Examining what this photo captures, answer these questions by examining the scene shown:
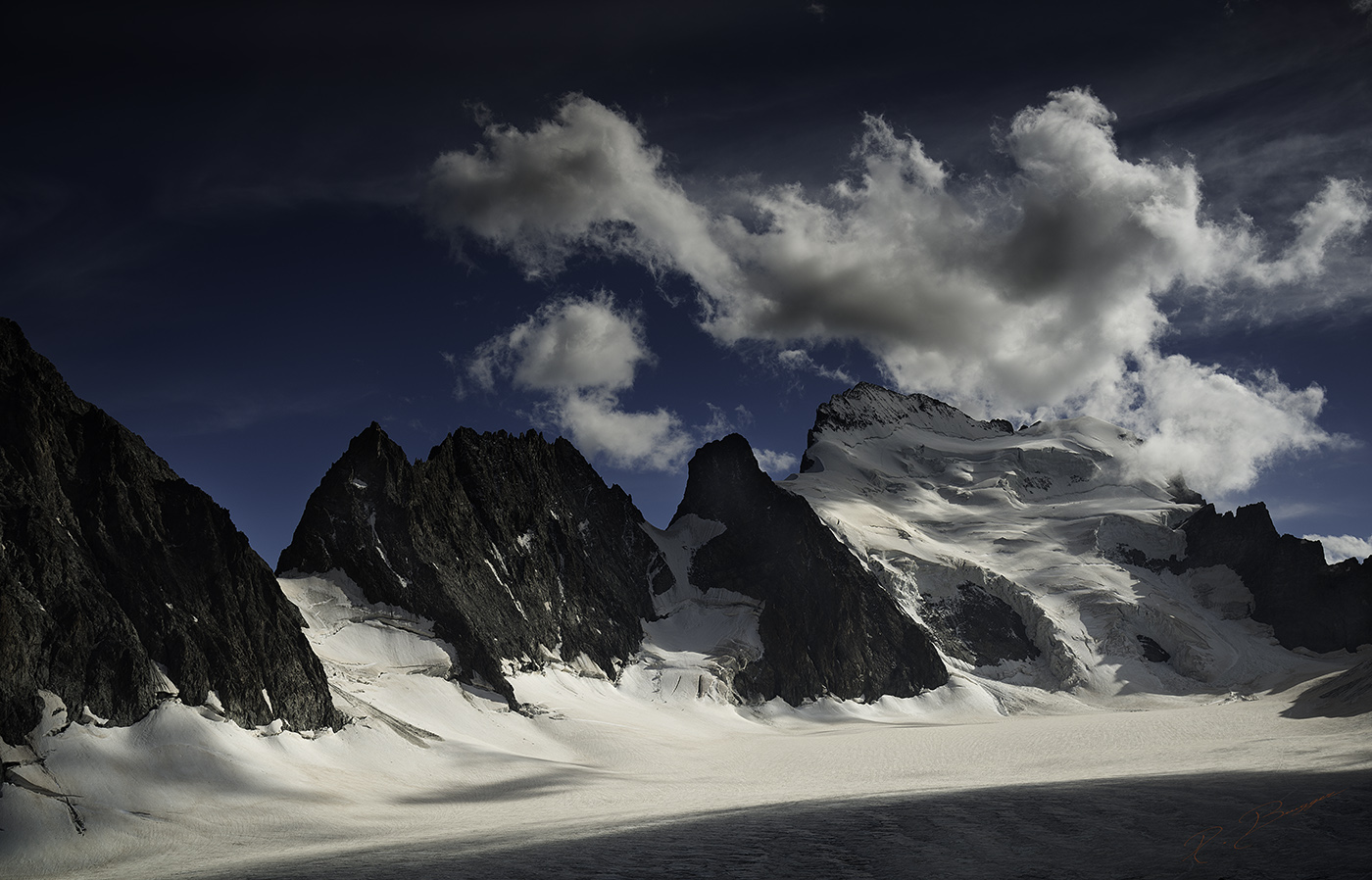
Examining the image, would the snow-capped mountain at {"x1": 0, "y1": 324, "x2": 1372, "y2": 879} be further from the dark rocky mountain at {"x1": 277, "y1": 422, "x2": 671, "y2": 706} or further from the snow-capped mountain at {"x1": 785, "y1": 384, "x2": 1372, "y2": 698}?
the snow-capped mountain at {"x1": 785, "y1": 384, "x2": 1372, "y2": 698}

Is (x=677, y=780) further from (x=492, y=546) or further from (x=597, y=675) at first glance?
(x=492, y=546)

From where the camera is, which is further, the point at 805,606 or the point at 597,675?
the point at 805,606

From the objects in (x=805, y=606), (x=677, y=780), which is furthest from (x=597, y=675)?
(x=677, y=780)

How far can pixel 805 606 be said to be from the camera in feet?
400

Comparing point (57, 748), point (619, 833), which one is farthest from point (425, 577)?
point (619, 833)

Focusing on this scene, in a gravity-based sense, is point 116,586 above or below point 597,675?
above

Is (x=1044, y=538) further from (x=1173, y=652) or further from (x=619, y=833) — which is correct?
(x=619, y=833)

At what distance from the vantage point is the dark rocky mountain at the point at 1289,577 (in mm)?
137750

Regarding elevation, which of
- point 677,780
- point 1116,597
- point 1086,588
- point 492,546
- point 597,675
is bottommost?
point 677,780

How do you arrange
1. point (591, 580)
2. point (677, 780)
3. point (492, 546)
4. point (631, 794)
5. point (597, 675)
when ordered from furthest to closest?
point (591, 580), point (492, 546), point (597, 675), point (677, 780), point (631, 794)

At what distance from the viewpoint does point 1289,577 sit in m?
146
